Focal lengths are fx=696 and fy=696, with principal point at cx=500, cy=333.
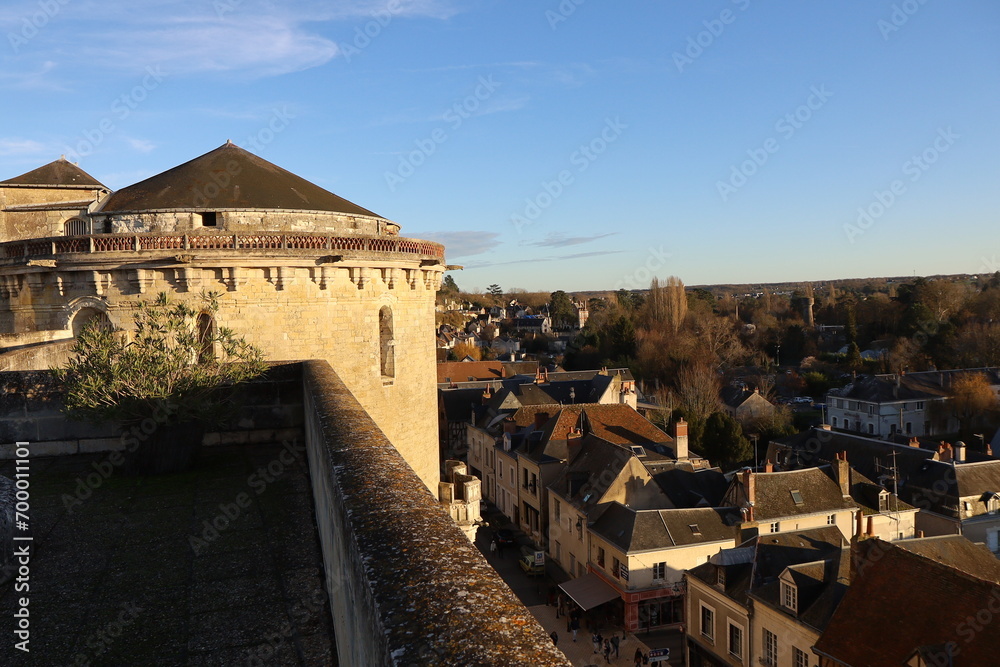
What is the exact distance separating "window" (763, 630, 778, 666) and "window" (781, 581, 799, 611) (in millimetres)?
986

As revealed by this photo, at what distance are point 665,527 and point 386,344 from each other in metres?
14.3

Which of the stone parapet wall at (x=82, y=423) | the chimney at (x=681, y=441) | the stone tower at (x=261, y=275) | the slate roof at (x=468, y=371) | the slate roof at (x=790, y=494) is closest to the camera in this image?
the stone parapet wall at (x=82, y=423)

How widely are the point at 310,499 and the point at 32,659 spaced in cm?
310

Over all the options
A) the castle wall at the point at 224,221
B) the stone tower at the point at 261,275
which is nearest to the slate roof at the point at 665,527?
the stone tower at the point at 261,275

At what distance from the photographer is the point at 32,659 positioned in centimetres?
401

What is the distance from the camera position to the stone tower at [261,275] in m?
11.2

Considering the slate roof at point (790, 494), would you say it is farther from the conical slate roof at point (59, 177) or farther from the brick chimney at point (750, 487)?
the conical slate roof at point (59, 177)

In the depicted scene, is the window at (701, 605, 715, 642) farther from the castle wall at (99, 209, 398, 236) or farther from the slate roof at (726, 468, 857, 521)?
the castle wall at (99, 209, 398, 236)

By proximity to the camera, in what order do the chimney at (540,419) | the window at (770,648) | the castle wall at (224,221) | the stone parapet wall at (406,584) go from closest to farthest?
the stone parapet wall at (406,584) < the castle wall at (224,221) < the window at (770,648) < the chimney at (540,419)

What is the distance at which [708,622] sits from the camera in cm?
2003

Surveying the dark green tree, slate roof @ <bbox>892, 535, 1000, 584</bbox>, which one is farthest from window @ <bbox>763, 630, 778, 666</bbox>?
the dark green tree

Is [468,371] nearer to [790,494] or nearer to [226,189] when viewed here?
[790,494]

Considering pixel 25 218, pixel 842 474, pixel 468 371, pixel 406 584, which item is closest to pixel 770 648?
pixel 842 474

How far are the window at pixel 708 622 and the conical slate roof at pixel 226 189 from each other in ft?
48.4
